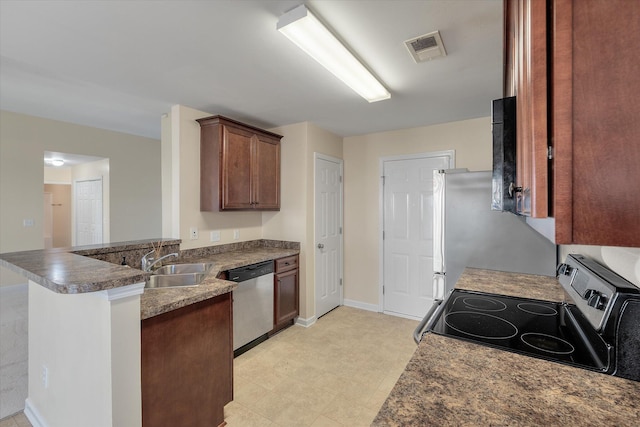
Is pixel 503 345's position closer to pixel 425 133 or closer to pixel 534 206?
pixel 534 206

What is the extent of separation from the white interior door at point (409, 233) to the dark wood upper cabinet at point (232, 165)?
166 centimetres

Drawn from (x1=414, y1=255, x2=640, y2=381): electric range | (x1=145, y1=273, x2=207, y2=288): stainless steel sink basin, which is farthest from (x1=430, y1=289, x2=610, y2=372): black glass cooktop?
(x1=145, y1=273, x2=207, y2=288): stainless steel sink basin

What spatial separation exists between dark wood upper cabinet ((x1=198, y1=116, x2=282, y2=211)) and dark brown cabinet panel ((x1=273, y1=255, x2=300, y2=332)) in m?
0.73

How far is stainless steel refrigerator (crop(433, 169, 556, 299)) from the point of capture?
212cm

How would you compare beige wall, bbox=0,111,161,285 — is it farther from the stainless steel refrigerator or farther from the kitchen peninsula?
the stainless steel refrigerator

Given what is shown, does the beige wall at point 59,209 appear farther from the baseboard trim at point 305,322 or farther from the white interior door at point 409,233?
the white interior door at point 409,233

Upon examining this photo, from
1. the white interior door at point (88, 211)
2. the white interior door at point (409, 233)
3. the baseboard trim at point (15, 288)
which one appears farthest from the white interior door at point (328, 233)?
the baseboard trim at point (15, 288)

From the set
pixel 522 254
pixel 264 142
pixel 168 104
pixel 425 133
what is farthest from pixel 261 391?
pixel 425 133

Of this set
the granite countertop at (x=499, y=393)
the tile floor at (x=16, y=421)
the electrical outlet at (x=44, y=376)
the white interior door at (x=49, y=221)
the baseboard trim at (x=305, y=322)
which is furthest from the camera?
the white interior door at (x=49, y=221)

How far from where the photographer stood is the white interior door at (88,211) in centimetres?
504

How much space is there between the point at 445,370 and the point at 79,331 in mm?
1619

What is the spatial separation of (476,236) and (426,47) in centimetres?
145

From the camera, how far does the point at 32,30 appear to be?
5.49ft

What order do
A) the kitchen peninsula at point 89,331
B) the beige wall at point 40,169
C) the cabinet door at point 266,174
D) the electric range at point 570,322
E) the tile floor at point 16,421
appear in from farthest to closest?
the beige wall at point 40,169, the cabinet door at point 266,174, the tile floor at point 16,421, the kitchen peninsula at point 89,331, the electric range at point 570,322
